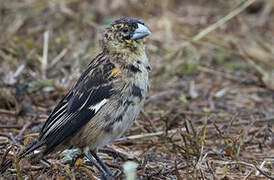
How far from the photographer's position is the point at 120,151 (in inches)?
165

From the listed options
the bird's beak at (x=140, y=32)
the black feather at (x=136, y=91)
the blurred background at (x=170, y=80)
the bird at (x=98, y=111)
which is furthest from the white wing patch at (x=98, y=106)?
the bird's beak at (x=140, y=32)

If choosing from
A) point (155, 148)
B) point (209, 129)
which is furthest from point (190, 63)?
point (155, 148)

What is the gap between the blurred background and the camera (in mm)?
3865

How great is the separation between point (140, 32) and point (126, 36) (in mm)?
129

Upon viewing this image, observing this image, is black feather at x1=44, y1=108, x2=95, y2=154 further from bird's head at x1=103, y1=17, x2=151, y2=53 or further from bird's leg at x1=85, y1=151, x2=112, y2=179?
bird's head at x1=103, y1=17, x2=151, y2=53

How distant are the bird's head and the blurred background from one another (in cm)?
76

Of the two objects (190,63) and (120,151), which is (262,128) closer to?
(120,151)

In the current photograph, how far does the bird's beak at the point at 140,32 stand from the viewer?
4.03 metres

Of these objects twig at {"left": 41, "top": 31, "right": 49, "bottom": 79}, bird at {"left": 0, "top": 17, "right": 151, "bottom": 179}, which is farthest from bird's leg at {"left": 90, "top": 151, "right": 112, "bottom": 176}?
twig at {"left": 41, "top": 31, "right": 49, "bottom": 79}

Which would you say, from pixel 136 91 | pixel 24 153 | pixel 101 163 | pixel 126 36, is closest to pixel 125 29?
pixel 126 36

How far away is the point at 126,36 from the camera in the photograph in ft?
13.4

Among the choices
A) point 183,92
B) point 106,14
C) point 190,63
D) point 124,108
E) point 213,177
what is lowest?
point 213,177

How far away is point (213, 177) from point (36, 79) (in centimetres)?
289

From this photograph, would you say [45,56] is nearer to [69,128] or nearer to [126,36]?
[126,36]
